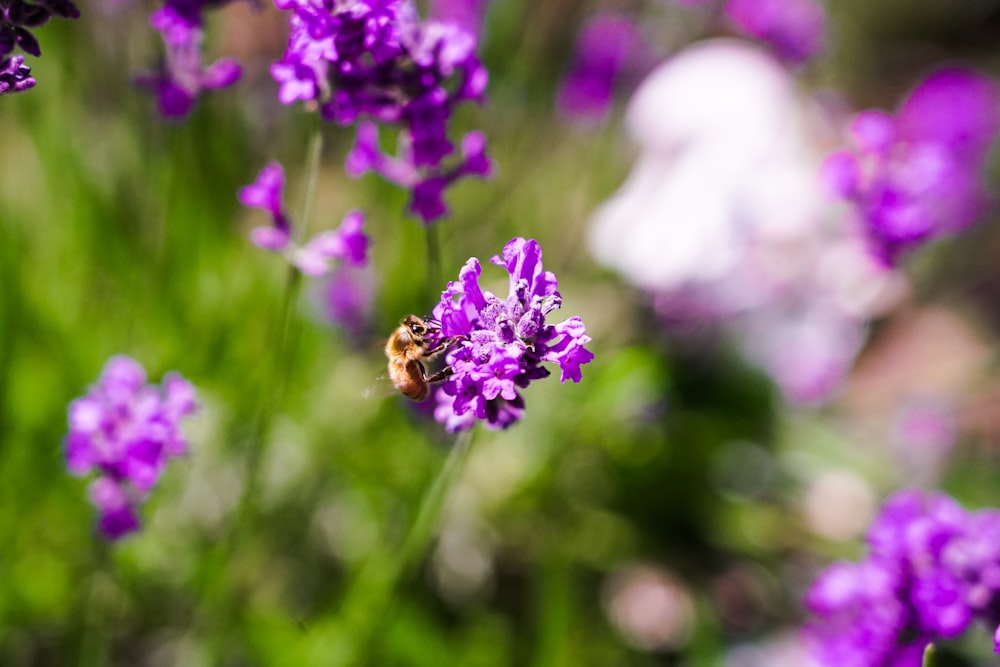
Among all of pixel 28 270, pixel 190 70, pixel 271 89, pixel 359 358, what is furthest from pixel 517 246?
pixel 271 89

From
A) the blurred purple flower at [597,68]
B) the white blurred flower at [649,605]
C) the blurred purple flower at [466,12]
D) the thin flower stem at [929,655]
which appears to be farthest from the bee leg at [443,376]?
the blurred purple flower at [597,68]

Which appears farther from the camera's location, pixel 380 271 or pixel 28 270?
pixel 380 271

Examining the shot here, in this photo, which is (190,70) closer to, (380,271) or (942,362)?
(380,271)

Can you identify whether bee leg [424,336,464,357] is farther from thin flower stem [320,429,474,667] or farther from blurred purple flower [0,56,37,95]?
blurred purple flower [0,56,37,95]

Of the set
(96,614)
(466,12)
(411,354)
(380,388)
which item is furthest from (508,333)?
(466,12)

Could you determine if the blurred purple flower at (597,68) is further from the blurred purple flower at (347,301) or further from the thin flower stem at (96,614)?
the thin flower stem at (96,614)

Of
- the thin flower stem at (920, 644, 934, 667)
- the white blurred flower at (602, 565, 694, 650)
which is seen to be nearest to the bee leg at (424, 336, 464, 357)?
the thin flower stem at (920, 644, 934, 667)
